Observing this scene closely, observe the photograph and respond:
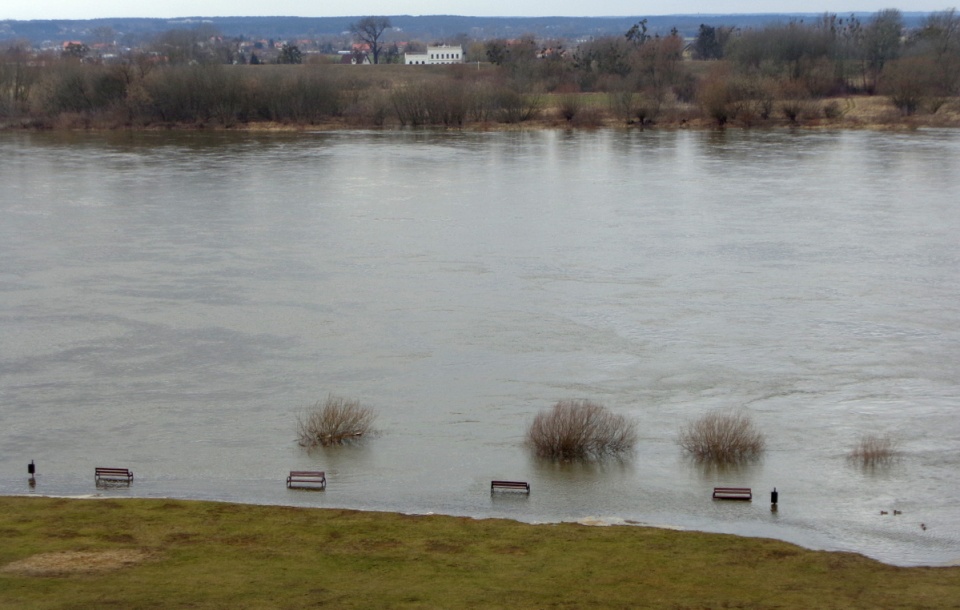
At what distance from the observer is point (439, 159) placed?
142 feet

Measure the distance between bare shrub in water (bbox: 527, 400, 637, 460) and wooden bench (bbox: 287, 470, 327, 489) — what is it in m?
2.82

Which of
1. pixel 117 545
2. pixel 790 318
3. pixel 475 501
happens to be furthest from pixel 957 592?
pixel 790 318

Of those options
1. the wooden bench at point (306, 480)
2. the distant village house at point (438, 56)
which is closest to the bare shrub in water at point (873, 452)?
the wooden bench at point (306, 480)

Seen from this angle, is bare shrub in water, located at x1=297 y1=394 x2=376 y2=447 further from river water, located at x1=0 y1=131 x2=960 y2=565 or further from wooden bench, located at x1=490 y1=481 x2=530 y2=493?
wooden bench, located at x1=490 y1=481 x2=530 y2=493

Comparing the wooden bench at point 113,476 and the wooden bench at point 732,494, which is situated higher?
the wooden bench at point 113,476

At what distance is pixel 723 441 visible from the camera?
15016mm

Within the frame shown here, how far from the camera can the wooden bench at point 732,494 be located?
1378 cm

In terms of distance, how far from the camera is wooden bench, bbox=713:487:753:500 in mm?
13781

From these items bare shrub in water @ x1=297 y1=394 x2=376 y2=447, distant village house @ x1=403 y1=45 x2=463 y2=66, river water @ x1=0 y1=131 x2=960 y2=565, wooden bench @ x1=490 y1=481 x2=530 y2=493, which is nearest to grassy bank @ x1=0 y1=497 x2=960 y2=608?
river water @ x1=0 y1=131 x2=960 y2=565

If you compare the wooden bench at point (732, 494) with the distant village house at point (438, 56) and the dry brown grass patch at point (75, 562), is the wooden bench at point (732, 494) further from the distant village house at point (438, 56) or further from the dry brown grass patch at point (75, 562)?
the distant village house at point (438, 56)

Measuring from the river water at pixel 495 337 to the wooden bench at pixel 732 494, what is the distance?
15cm

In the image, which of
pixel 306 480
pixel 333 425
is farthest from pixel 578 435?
pixel 306 480

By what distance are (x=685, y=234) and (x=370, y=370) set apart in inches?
491

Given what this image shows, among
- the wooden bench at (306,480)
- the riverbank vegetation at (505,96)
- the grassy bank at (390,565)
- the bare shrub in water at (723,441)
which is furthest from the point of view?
the riverbank vegetation at (505,96)
